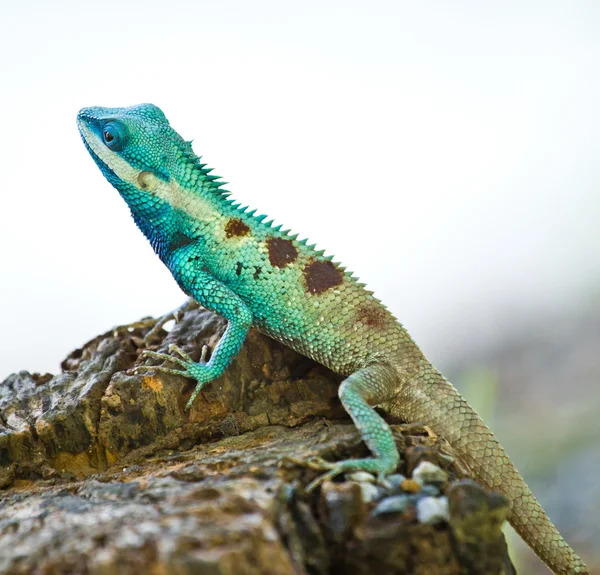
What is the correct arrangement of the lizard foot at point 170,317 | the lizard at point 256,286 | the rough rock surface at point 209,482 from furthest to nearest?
the lizard foot at point 170,317 → the lizard at point 256,286 → the rough rock surface at point 209,482

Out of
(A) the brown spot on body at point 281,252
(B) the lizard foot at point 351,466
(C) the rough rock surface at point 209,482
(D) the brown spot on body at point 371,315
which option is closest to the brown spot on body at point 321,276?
(A) the brown spot on body at point 281,252

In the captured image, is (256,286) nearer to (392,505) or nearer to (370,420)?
(370,420)

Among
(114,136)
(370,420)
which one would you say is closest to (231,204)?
(114,136)

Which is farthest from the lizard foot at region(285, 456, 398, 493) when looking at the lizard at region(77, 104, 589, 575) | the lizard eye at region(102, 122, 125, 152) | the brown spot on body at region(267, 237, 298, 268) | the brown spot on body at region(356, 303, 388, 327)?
the lizard eye at region(102, 122, 125, 152)

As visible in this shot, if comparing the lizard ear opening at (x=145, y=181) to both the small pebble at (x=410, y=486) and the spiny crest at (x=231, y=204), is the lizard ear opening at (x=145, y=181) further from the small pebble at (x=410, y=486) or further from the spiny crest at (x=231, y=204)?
the small pebble at (x=410, y=486)

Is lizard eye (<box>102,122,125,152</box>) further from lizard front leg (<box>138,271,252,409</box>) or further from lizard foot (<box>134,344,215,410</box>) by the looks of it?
lizard foot (<box>134,344,215,410</box>)

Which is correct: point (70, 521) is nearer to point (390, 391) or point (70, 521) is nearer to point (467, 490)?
point (467, 490)

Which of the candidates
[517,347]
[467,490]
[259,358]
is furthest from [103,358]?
[517,347]

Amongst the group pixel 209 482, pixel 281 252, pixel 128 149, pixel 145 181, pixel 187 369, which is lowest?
pixel 209 482
